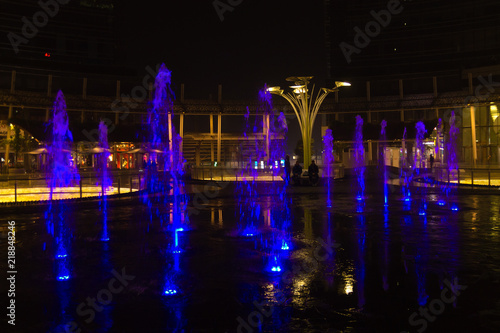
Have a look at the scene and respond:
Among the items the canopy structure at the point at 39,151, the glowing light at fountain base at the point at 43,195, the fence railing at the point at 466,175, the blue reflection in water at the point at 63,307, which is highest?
the canopy structure at the point at 39,151

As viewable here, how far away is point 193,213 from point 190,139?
125 ft

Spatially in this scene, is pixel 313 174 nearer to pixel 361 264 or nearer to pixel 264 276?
pixel 361 264

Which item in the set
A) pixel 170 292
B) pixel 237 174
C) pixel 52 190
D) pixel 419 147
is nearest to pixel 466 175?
pixel 237 174

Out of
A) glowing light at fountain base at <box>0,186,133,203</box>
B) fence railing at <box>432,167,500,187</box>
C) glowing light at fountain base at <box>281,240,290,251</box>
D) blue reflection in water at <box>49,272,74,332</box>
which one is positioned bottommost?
blue reflection in water at <box>49,272,74,332</box>

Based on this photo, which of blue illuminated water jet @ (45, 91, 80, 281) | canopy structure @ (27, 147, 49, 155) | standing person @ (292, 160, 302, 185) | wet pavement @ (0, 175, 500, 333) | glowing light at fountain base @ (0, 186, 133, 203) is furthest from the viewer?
canopy structure @ (27, 147, 49, 155)

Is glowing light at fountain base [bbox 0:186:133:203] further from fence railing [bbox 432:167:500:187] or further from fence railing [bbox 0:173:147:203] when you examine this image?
fence railing [bbox 432:167:500:187]

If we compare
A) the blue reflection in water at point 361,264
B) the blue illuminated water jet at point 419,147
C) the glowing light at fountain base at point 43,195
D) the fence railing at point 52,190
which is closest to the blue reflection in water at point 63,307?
the blue reflection in water at point 361,264

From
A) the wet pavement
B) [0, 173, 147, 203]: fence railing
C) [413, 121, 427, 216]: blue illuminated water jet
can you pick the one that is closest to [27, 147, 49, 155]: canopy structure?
[0, 173, 147, 203]: fence railing

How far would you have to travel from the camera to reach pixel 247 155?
188 feet

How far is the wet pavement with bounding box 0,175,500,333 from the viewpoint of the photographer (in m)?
4.76

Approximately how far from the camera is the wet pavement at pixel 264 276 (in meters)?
4.76

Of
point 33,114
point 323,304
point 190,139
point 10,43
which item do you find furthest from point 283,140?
point 323,304

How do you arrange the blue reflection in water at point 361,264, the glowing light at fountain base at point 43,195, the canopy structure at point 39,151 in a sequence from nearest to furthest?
the blue reflection in water at point 361,264
the glowing light at fountain base at point 43,195
the canopy structure at point 39,151

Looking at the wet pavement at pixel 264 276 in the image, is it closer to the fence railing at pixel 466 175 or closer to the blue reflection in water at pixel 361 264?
the blue reflection in water at pixel 361 264
